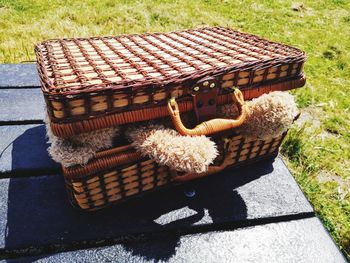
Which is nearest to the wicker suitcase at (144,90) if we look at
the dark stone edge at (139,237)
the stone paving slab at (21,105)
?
the dark stone edge at (139,237)

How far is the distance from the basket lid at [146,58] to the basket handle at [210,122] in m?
0.09

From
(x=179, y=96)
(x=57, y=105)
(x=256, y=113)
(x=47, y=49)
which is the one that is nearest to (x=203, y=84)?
(x=179, y=96)

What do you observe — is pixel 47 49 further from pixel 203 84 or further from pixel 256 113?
pixel 256 113

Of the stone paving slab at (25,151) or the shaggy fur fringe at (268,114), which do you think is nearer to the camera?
the shaggy fur fringe at (268,114)

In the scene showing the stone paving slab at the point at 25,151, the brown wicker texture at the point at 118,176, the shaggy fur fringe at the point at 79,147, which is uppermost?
the shaggy fur fringe at the point at 79,147

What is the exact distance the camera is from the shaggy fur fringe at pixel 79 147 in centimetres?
107

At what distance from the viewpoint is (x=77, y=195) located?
3.82ft

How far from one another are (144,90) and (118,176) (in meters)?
0.33

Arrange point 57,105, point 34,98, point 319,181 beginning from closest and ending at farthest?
1. point 57,105
2. point 34,98
3. point 319,181

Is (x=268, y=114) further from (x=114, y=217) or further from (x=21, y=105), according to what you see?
(x=21, y=105)

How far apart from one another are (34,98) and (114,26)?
6.96ft

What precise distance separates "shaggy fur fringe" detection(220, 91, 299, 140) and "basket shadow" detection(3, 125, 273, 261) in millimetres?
275

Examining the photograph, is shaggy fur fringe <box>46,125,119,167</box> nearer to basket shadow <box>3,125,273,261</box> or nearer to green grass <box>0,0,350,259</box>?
basket shadow <box>3,125,273,261</box>

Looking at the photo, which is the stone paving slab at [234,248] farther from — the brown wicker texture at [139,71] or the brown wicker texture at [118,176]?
the brown wicker texture at [139,71]
